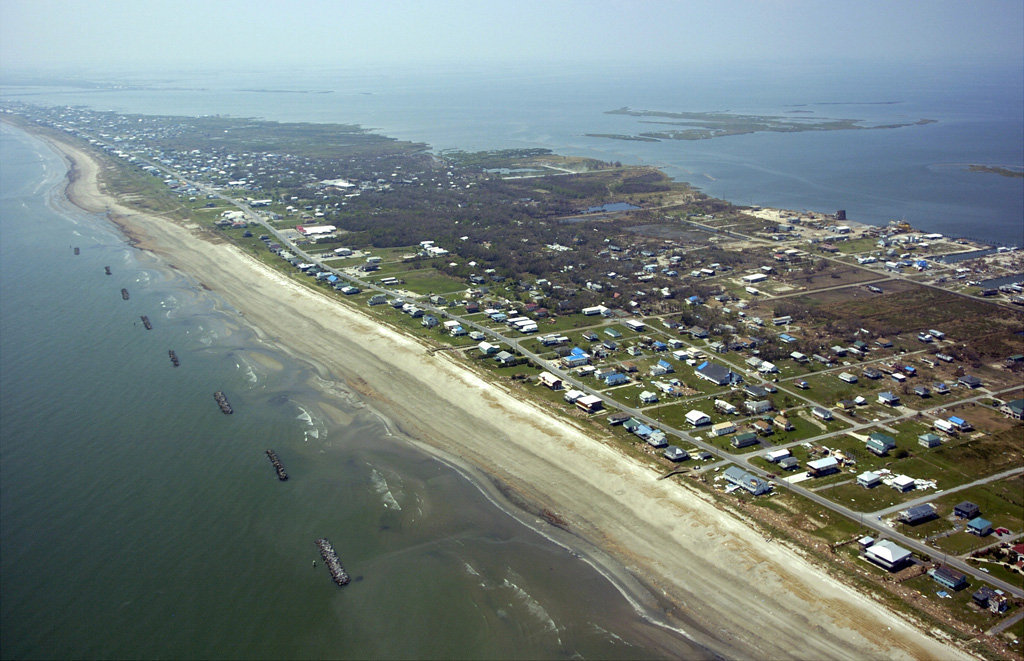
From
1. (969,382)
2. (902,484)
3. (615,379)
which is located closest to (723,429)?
(615,379)

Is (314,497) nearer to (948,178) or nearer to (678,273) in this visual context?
(678,273)

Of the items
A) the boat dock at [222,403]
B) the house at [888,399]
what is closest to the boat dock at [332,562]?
the boat dock at [222,403]

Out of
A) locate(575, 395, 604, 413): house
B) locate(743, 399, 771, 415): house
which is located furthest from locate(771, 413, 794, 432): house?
locate(575, 395, 604, 413): house

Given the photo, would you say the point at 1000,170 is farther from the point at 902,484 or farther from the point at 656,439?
the point at 656,439

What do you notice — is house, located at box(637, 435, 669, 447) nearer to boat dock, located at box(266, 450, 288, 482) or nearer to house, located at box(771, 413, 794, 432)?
house, located at box(771, 413, 794, 432)

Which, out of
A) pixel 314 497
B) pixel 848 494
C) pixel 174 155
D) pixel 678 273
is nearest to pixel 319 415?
pixel 314 497

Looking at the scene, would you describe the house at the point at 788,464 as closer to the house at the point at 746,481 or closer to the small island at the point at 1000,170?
the house at the point at 746,481
